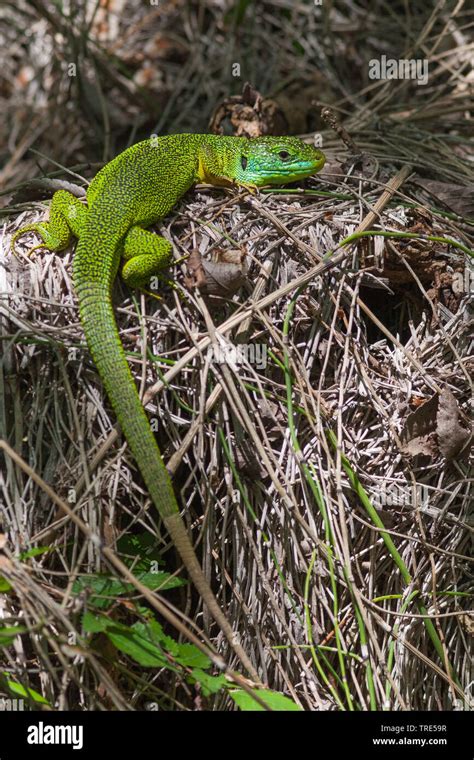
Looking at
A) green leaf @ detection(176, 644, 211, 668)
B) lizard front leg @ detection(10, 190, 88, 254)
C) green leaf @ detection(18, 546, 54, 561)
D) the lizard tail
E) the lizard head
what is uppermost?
the lizard head

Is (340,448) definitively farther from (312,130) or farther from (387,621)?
(312,130)

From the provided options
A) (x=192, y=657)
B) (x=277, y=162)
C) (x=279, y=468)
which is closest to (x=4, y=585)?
(x=192, y=657)

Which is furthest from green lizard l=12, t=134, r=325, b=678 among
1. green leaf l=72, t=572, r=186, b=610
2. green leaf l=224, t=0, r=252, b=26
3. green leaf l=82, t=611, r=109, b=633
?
green leaf l=224, t=0, r=252, b=26

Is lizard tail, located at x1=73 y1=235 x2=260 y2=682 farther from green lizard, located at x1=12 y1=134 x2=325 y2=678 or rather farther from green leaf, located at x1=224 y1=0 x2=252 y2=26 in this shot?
green leaf, located at x1=224 y1=0 x2=252 y2=26

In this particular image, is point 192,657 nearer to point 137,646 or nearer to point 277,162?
point 137,646

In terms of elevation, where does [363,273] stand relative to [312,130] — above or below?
below
